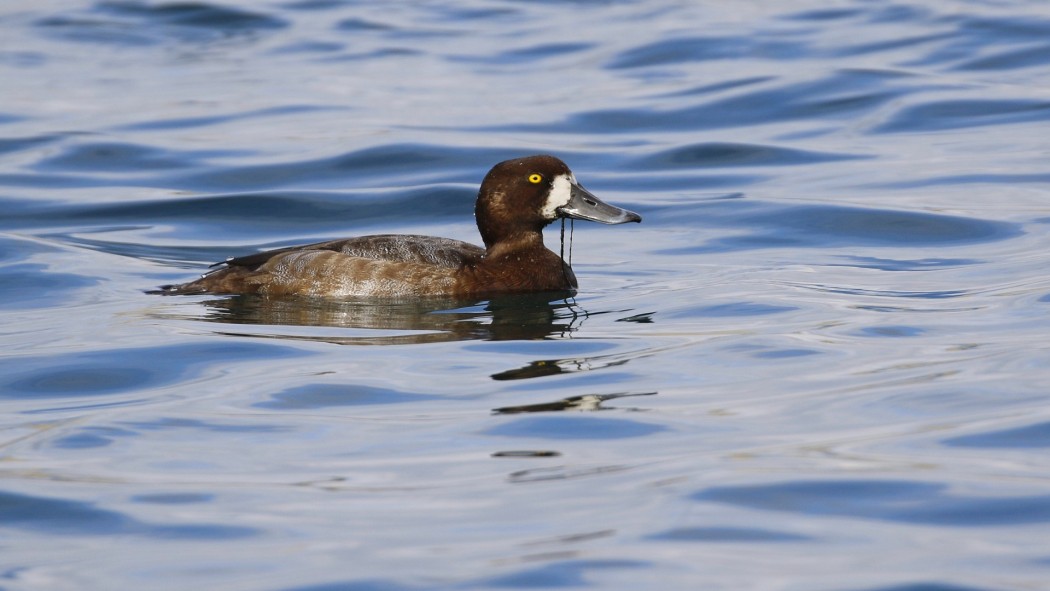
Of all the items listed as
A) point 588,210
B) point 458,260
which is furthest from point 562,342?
point 588,210

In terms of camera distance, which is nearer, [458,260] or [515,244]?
[458,260]

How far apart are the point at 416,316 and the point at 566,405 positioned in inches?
99.0

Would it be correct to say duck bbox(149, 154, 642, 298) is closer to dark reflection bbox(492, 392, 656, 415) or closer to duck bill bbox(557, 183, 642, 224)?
duck bill bbox(557, 183, 642, 224)

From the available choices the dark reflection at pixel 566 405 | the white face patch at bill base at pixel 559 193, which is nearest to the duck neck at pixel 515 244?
the white face patch at bill base at pixel 559 193

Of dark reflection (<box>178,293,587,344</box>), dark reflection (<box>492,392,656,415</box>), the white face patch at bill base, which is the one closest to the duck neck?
the white face patch at bill base

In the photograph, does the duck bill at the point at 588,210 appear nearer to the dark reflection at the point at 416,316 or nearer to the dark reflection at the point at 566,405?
the dark reflection at the point at 416,316

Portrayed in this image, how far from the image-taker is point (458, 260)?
31.7 ft

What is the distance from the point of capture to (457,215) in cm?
1316

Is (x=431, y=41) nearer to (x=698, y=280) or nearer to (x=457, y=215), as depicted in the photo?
(x=457, y=215)

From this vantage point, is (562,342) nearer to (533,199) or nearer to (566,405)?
(566,405)

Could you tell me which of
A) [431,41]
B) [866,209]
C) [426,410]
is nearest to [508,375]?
[426,410]

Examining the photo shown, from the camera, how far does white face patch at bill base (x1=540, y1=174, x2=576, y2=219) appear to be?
32.0 feet

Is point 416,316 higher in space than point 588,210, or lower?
lower

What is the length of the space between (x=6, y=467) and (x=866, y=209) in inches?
303
